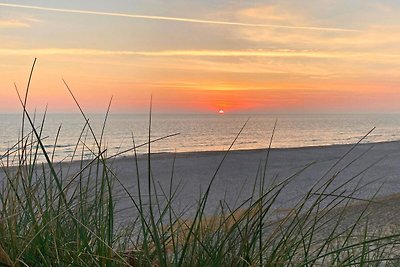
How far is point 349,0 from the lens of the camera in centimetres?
833

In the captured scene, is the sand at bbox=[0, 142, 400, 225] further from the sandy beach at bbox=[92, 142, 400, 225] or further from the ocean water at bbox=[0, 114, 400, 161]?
the ocean water at bbox=[0, 114, 400, 161]

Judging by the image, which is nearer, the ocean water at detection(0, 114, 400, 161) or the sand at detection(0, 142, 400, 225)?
the sand at detection(0, 142, 400, 225)

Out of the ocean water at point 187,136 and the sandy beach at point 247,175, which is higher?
the sandy beach at point 247,175

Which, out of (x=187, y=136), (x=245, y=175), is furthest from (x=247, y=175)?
(x=187, y=136)

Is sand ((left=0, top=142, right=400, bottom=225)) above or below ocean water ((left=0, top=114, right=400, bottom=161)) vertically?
above

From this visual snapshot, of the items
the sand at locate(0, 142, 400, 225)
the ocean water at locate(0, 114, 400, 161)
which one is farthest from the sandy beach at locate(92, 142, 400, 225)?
the ocean water at locate(0, 114, 400, 161)

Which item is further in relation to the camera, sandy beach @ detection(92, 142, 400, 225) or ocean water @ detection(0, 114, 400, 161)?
ocean water @ detection(0, 114, 400, 161)

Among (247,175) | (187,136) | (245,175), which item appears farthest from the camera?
(187,136)

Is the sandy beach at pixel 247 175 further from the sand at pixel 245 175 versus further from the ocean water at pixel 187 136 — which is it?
the ocean water at pixel 187 136

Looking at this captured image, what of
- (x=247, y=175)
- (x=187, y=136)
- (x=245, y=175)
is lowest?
(x=187, y=136)

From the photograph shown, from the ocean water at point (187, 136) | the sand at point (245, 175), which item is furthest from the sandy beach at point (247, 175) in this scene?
the ocean water at point (187, 136)

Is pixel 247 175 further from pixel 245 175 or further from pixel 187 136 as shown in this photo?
pixel 187 136

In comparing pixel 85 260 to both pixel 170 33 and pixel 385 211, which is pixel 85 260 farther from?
pixel 170 33

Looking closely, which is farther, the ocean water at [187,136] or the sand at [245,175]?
the ocean water at [187,136]
